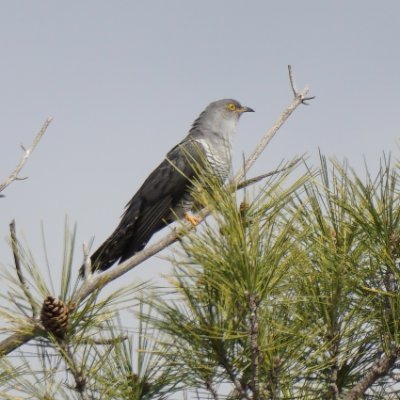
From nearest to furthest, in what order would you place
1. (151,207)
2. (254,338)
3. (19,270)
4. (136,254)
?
1. (254,338)
2. (19,270)
3. (136,254)
4. (151,207)

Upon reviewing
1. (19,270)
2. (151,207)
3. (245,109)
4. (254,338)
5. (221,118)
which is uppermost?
(245,109)

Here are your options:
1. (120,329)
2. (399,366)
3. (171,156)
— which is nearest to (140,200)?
(171,156)

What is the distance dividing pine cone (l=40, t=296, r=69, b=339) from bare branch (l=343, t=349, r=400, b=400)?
94cm

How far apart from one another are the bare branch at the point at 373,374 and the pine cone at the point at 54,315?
0.94 metres

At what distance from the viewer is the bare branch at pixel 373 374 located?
2.40m

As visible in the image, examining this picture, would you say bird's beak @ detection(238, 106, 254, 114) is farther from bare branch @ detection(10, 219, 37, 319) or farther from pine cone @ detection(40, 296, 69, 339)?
pine cone @ detection(40, 296, 69, 339)

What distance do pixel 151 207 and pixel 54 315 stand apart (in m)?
4.59

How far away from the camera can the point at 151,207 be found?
7004 millimetres

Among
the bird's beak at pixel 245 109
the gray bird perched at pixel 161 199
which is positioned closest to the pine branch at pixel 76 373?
the gray bird perched at pixel 161 199

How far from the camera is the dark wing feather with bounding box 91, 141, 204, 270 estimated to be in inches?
254

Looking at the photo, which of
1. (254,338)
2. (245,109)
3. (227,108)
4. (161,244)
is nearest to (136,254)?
(161,244)

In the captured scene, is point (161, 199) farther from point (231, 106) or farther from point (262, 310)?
point (262, 310)

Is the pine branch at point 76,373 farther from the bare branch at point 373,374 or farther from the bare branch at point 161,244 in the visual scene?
the bare branch at point 373,374

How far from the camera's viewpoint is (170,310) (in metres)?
2.76
